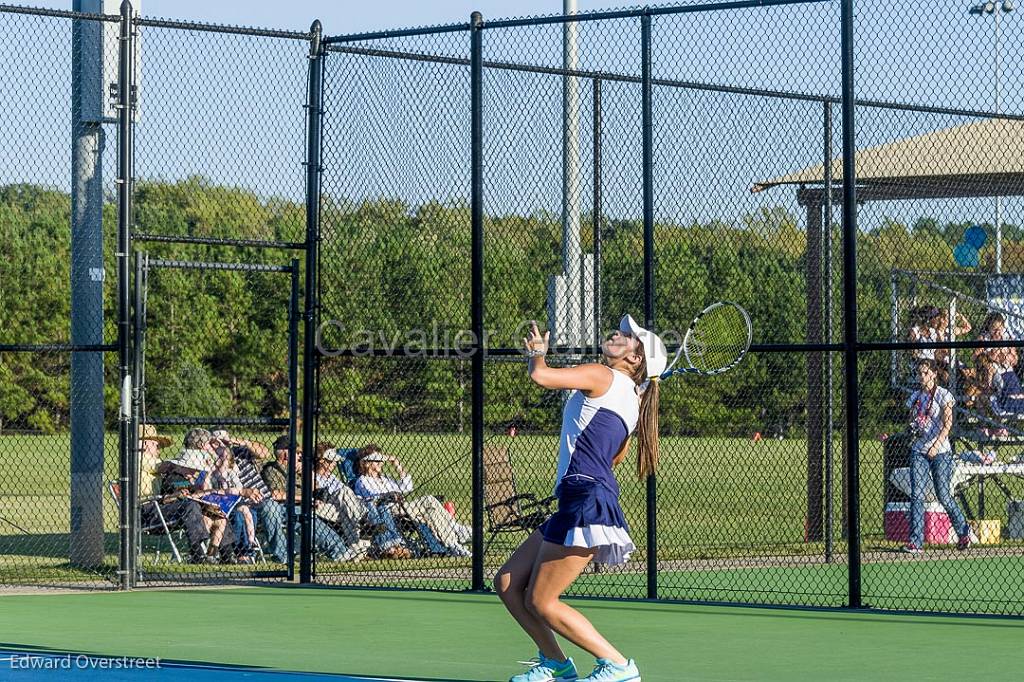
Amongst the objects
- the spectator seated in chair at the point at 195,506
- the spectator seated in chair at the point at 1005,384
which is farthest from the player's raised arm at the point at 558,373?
the spectator seated in chair at the point at 1005,384

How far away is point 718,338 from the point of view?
10250 millimetres

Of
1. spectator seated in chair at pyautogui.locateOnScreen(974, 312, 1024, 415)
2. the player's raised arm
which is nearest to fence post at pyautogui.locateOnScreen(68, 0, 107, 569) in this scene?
the player's raised arm

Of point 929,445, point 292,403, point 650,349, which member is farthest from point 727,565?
point 650,349

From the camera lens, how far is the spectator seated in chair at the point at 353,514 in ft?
46.1

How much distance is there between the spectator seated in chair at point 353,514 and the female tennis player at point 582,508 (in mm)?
5988

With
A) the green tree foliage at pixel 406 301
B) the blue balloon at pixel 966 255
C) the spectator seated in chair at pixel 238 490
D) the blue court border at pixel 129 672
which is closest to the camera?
the blue court border at pixel 129 672

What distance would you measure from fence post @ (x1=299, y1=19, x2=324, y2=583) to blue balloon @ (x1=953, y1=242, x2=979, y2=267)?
23.0 feet

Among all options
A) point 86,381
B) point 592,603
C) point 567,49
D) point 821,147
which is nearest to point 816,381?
point 821,147

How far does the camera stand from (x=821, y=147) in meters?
15.0

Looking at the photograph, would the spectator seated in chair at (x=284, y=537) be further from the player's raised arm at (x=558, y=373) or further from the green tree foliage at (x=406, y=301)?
the player's raised arm at (x=558, y=373)

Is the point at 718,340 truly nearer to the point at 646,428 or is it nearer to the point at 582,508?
the point at 646,428

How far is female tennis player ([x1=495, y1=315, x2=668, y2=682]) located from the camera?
25.6 feet

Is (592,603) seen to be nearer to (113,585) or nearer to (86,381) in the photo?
(113,585)

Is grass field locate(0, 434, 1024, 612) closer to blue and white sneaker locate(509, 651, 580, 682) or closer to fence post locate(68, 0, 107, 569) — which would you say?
fence post locate(68, 0, 107, 569)
